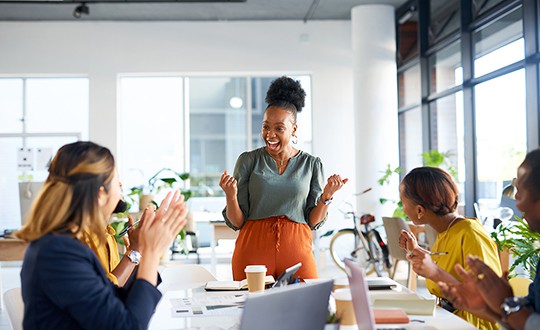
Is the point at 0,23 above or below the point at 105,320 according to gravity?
above

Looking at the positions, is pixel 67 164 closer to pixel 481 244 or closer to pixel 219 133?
pixel 481 244

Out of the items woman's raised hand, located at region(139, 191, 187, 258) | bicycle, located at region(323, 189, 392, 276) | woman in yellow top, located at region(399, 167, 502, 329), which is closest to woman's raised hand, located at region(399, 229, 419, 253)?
woman in yellow top, located at region(399, 167, 502, 329)

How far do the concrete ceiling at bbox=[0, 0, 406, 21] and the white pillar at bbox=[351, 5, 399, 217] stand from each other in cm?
32

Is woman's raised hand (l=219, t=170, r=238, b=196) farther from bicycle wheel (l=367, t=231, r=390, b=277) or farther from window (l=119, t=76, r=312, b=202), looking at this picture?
window (l=119, t=76, r=312, b=202)

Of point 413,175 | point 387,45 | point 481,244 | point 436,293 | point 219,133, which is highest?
point 387,45

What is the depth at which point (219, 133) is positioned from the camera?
9.80 metres

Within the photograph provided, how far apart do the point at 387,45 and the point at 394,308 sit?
725 centimetres

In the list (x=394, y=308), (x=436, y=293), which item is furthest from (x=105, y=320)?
(x=436, y=293)

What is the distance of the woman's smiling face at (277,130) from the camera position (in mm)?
3000

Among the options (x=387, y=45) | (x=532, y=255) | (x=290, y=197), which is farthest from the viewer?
(x=387, y=45)

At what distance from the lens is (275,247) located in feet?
9.48

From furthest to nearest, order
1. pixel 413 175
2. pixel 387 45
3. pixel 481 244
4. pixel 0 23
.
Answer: pixel 0 23 < pixel 387 45 < pixel 413 175 < pixel 481 244

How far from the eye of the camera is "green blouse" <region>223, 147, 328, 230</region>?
2.95m

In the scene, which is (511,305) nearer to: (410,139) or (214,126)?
(410,139)
